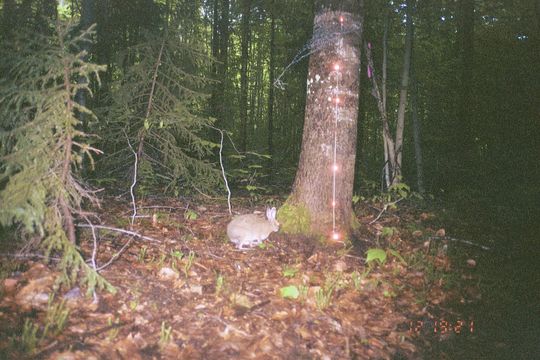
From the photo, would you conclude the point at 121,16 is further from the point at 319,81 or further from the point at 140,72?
the point at 319,81

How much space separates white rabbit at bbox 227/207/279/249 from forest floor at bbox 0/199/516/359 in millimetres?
138

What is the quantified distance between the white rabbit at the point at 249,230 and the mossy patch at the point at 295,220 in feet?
0.72

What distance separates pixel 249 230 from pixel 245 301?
4.48ft

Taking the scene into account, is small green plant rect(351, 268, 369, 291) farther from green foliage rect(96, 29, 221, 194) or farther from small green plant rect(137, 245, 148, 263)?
green foliage rect(96, 29, 221, 194)

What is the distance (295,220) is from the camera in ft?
17.4

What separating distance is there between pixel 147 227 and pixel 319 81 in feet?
10.9

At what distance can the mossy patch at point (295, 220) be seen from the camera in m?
5.27

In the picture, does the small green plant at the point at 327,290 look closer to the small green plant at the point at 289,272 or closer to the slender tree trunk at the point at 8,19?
the small green plant at the point at 289,272

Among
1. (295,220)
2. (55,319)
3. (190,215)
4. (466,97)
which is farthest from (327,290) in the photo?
(466,97)

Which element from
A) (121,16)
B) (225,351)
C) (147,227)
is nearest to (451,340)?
(225,351)

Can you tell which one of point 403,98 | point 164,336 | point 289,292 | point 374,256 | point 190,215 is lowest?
point 164,336

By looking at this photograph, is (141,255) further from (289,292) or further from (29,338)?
(289,292)

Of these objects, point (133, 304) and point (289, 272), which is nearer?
point (133, 304)

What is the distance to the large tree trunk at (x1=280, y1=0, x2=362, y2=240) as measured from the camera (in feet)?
16.5
